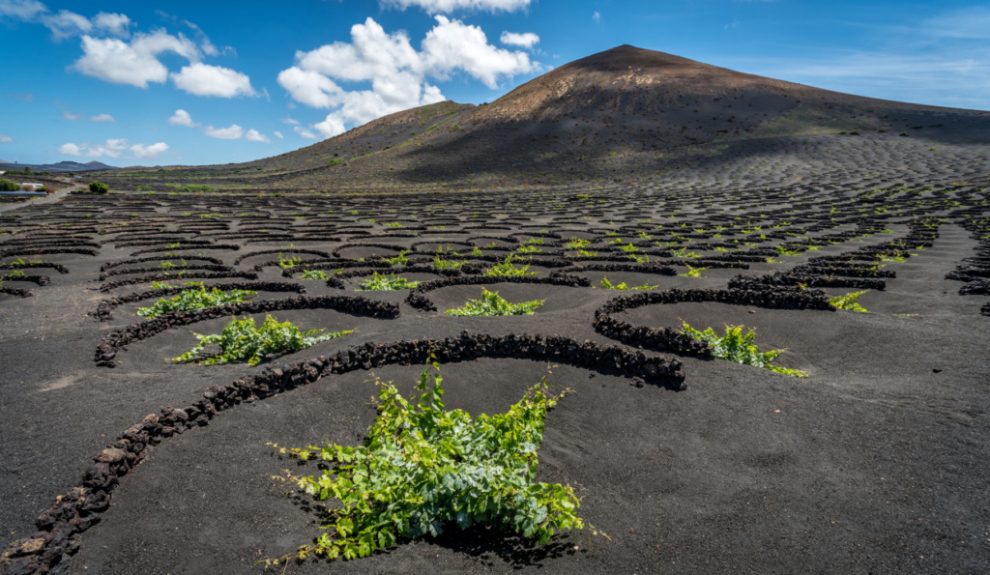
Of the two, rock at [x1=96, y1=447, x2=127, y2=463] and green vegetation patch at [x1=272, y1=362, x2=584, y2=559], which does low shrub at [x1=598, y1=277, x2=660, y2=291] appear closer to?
green vegetation patch at [x1=272, y1=362, x2=584, y2=559]

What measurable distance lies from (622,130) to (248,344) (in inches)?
3759

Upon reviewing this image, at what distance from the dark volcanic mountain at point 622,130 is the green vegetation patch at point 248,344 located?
69722 mm

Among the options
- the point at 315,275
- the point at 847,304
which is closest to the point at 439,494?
the point at 847,304

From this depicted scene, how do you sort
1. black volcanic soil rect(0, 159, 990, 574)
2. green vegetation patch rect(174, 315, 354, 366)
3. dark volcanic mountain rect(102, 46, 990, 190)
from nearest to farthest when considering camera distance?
black volcanic soil rect(0, 159, 990, 574)
green vegetation patch rect(174, 315, 354, 366)
dark volcanic mountain rect(102, 46, 990, 190)

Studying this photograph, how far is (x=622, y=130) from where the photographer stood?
97.3 meters

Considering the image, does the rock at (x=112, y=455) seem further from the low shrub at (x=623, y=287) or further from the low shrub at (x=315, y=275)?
the low shrub at (x=623, y=287)

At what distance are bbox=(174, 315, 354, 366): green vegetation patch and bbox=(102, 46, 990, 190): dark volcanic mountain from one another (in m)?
69.7

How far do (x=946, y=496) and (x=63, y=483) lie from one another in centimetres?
1000

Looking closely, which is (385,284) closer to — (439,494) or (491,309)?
(491,309)

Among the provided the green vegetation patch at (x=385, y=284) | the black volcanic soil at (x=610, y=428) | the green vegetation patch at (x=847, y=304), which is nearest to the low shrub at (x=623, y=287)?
the black volcanic soil at (x=610, y=428)

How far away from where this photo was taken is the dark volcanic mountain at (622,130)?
82.9 meters

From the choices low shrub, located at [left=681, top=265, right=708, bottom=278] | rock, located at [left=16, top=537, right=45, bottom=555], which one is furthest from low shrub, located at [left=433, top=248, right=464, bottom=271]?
→ rock, located at [left=16, top=537, right=45, bottom=555]

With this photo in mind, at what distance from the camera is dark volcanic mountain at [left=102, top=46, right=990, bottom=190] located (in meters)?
82.9

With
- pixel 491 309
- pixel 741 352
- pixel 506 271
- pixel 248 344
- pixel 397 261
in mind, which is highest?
pixel 248 344
